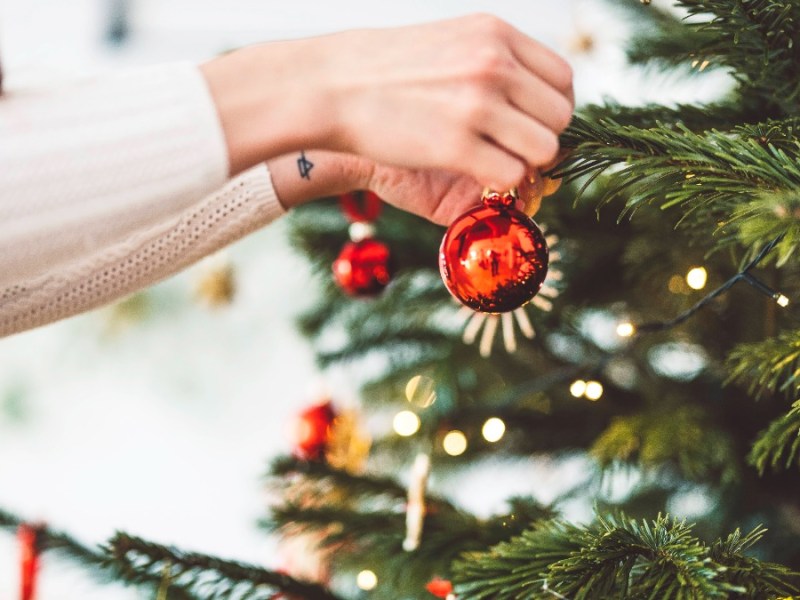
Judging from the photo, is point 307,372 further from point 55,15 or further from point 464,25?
point 464,25

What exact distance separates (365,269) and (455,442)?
19 cm

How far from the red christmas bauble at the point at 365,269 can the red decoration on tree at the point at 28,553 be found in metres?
0.35

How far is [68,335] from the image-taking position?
1.60m

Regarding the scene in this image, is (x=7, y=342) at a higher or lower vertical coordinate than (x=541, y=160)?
lower

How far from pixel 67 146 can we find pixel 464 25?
18cm

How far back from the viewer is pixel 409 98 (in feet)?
1.04

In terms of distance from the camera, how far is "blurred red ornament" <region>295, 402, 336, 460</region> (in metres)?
0.97

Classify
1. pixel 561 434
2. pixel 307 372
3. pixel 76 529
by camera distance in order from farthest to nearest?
pixel 307 372, pixel 76 529, pixel 561 434

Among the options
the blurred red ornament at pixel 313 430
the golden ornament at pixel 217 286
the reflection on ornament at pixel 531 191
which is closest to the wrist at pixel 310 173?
the reflection on ornament at pixel 531 191

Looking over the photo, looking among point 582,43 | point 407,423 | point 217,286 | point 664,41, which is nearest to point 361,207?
point 407,423

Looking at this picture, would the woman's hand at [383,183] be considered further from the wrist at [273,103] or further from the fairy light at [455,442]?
the fairy light at [455,442]

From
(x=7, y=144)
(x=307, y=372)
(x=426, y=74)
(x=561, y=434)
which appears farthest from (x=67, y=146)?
(x=307, y=372)

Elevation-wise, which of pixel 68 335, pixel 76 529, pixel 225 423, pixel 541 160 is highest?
pixel 541 160

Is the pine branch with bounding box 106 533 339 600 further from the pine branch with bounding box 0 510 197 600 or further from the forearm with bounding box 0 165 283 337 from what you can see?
the forearm with bounding box 0 165 283 337
